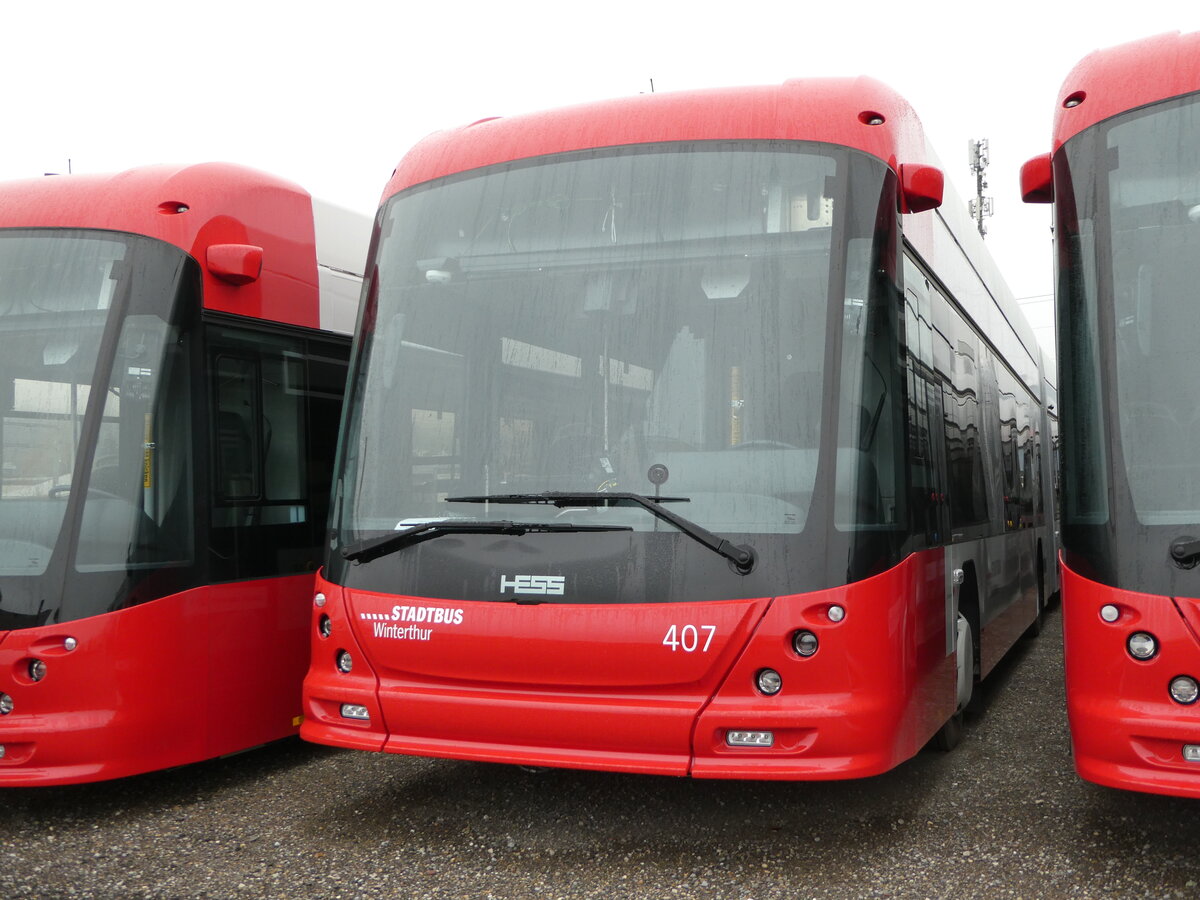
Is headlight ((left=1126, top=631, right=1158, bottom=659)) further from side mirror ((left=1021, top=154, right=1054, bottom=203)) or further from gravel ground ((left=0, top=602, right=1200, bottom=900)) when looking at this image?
side mirror ((left=1021, top=154, right=1054, bottom=203))

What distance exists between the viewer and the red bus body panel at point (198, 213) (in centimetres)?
600

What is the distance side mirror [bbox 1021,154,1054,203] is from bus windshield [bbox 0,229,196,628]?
3.91 m

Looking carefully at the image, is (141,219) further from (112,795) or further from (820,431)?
(820,431)

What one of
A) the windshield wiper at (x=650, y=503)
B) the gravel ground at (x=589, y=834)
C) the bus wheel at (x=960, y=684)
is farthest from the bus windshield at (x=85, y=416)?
the bus wheel at (x=960, y=684)

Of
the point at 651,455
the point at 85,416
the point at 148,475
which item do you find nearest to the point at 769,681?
the point at 651,455

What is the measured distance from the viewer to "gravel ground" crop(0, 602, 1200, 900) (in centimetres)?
464

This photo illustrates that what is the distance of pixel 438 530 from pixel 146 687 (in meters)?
1.74

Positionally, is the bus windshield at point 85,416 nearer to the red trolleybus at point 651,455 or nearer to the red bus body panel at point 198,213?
the red bus body panel at point 198,213

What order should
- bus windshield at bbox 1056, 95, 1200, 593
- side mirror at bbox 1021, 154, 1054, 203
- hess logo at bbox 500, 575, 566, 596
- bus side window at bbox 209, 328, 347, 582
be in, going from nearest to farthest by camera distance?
bus windshield at bbox 1056, 95, 1200, 593 → hess logo at bbox 500, 575, 566, 596 → side mirror at bbox 1021, 154, 1054, 203 → bus side window at bbox 209, 328, 347, 582

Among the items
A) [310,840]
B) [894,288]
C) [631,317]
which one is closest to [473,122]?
[631,317]

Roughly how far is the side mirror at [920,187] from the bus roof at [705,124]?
0.27ft

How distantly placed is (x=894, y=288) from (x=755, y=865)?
2.39 metres

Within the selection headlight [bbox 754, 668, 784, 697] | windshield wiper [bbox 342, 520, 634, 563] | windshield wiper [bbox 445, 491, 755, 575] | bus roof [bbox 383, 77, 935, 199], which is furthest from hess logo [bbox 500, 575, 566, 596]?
bus roof [bbox 383, 77, 935, 199]

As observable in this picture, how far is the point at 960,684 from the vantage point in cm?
618
